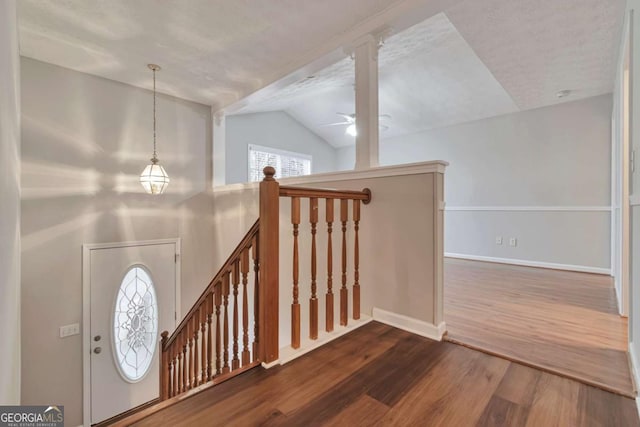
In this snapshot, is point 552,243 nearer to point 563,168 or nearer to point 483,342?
point 563,168

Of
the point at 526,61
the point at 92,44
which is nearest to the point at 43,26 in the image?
the point at 92,44

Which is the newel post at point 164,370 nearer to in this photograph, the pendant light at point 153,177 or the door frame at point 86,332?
the door frame at point 86,332

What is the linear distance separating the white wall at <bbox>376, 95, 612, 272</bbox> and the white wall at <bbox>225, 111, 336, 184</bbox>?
274cm

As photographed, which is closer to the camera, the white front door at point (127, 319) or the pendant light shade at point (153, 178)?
the pendant light shade at point (153, 178)

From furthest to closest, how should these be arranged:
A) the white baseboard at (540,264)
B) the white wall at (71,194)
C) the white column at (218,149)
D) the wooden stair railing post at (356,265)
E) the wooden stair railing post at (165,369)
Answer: the white column at (218,149), the white baseboard at (540,264), the white wall at (71,194), the wooden stair railing post at (165,369), the wooden stair railing post at (356,265)

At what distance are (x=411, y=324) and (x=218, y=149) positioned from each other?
12.5 feet

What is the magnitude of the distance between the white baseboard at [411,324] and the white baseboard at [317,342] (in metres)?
0.09

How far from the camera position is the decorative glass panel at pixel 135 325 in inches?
142

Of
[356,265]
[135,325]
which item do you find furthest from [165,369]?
[356,265]

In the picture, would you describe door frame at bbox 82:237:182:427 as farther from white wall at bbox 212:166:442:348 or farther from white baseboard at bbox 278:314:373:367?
white baseboard at bbox 278:314:373:367

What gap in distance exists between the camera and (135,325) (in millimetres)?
3760

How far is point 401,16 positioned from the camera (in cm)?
218

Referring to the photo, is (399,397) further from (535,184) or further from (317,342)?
(535,184)

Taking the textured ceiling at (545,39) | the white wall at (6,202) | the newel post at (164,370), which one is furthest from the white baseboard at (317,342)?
the textured ceiling at (545,39)
